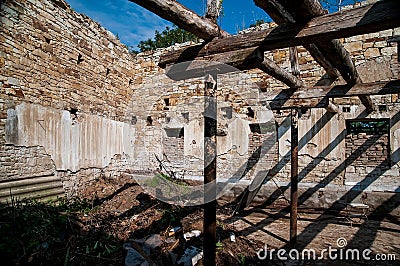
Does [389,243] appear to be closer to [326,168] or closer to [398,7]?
[326,168]

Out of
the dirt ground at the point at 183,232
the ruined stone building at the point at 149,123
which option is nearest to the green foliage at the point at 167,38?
the ruined stone building at the point at 149,123

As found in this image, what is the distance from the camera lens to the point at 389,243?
4383 mm

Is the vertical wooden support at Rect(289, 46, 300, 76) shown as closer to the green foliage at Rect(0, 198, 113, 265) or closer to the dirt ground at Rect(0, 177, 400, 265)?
the dirt ground at Rect(0, 177, 400, 265)

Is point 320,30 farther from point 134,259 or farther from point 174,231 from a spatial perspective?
→ point 174,231

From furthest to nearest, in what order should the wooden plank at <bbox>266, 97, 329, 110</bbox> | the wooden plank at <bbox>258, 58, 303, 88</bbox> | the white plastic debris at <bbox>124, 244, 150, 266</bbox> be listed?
the wooden plank at <bbox>266, 97, 329, 110</bbox> < the wooden plank at <bbox>258, 58, 303, 88</bbox> < the white plastic debris at <bbox>124, 244, 150, 266</bbox>

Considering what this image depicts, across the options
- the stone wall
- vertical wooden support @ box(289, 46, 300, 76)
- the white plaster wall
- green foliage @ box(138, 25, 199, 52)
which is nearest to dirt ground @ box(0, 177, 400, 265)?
the white plaster wall

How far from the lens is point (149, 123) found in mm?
9242

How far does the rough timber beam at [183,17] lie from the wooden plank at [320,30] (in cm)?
13

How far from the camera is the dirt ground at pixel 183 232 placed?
132 inches

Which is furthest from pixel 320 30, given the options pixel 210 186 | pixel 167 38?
pixel 167 38

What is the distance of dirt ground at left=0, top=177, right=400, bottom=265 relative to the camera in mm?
3342

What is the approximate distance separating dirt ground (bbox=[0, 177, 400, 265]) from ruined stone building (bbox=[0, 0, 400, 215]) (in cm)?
80

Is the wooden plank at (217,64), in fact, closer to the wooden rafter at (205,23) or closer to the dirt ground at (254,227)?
the wooden rafter at (205,23)

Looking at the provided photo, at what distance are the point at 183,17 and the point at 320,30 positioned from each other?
1160mm
